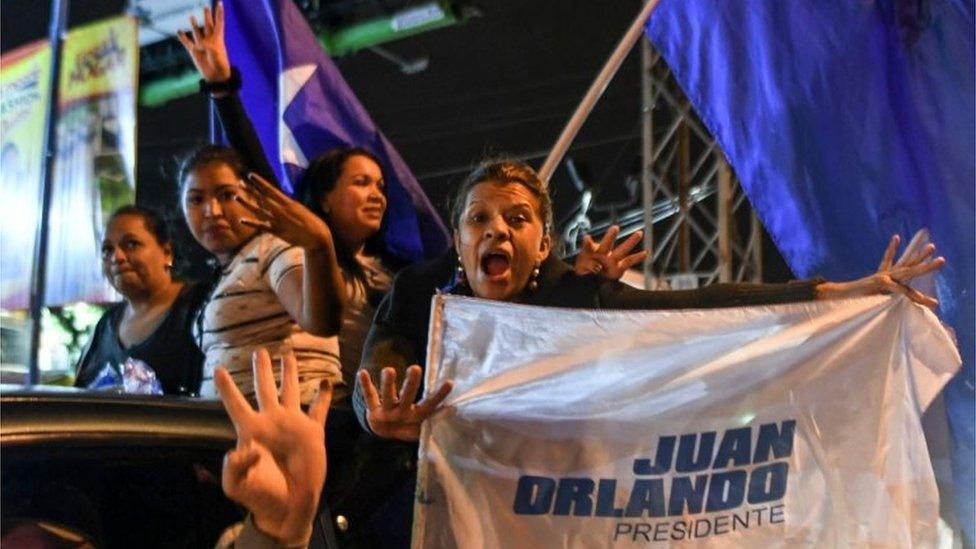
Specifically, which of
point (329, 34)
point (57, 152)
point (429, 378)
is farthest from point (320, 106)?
point (329, 34)

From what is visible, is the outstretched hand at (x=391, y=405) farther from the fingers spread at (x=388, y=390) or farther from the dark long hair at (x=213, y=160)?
the dark long hair at (x=213, y=160)

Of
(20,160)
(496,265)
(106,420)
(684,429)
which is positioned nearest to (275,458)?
(106,420)

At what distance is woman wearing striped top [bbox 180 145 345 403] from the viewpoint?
246cm

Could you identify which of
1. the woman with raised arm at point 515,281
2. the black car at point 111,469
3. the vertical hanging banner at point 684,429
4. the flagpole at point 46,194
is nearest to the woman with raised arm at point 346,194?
the woman with raised arm at point 515,281

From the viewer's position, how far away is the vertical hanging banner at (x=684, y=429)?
1989 millimetres

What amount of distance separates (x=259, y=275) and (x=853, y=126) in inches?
67.8

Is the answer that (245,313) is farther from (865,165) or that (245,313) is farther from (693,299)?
(865,165)

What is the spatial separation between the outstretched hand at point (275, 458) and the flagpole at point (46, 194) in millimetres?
2426

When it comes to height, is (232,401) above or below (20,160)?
below

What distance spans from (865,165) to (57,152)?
3380 mm

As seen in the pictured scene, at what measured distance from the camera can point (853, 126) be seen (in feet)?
10.8

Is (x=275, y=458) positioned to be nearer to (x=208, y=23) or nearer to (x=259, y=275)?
(x=259, y=275)

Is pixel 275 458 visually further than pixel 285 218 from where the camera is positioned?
No

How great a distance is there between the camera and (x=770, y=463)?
202cm
